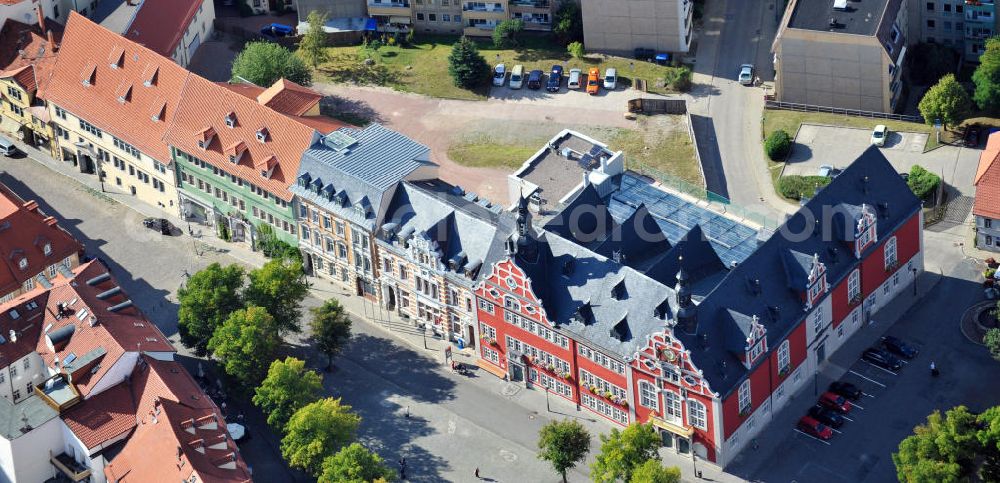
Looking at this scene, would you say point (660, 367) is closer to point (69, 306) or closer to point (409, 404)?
point (409, 404)

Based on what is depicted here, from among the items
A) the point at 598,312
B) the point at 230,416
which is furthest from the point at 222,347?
the point at 598,312

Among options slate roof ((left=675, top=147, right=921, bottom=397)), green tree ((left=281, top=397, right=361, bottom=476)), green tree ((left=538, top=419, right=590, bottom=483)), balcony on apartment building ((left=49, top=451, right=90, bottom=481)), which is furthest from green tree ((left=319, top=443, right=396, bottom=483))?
slate roof ((left=675, top=147, right=921, bottom=397))

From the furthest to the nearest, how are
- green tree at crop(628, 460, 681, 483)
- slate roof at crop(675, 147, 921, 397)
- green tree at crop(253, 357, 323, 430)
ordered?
green tree at crop(253, 357, 323, 430) → slate roof at crop(675, 147, 921, 397) → green tree at crop(628, 460, 681, 483)

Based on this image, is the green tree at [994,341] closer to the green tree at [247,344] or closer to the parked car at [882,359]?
the parked car at [882,359]

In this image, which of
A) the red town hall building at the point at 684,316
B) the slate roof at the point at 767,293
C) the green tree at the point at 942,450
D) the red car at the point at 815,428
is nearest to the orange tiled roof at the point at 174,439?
the red town hall building at the point at 684,316

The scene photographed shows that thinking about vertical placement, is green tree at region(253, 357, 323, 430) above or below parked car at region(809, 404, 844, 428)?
above

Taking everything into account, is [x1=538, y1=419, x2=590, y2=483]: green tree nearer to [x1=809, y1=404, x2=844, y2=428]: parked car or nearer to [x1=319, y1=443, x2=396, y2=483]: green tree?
[x1=319, y1=443, x2=396, y2=483]: green tree

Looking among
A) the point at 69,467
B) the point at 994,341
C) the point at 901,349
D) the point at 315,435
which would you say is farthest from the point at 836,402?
the point at 69,467
